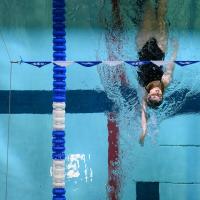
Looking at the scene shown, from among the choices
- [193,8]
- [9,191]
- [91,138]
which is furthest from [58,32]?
[9,191]

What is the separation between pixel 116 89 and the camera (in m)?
2.23

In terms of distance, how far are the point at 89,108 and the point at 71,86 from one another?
0.18 m

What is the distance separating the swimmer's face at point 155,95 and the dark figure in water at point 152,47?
10 cm

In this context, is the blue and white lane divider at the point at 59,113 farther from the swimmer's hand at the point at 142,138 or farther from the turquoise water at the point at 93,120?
the swimmer's hand at the point at 142,138

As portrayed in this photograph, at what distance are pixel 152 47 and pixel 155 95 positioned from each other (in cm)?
33

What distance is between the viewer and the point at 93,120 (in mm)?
2209

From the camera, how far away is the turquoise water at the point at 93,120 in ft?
7.18

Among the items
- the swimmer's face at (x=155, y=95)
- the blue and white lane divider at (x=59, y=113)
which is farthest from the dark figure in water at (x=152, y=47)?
the blue and white lane divider at (x=59, y=113)

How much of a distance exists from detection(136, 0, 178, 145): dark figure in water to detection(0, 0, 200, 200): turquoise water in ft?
0.13

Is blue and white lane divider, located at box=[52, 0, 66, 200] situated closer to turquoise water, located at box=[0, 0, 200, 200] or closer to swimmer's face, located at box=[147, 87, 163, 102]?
turquoise water, located at box=[0, 0, 200, 200]

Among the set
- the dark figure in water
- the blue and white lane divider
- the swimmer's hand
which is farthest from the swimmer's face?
the blue and white lane divider

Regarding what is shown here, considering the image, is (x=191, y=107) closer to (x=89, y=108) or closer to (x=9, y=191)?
(x=89, y=108)

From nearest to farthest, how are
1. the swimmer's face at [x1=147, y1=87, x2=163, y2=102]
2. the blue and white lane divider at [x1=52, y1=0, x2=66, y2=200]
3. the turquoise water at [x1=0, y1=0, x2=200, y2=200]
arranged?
the blue and white lane divider at [x1=52, y1=0, x2=66, y2=200] < the swimmer's face at [x1=147, y1=87, x2=163, y2=102] < the turquoise water at [x1=0, y1=0, x2=200, y2=200]

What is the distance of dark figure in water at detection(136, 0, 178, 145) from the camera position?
220 centimetres
